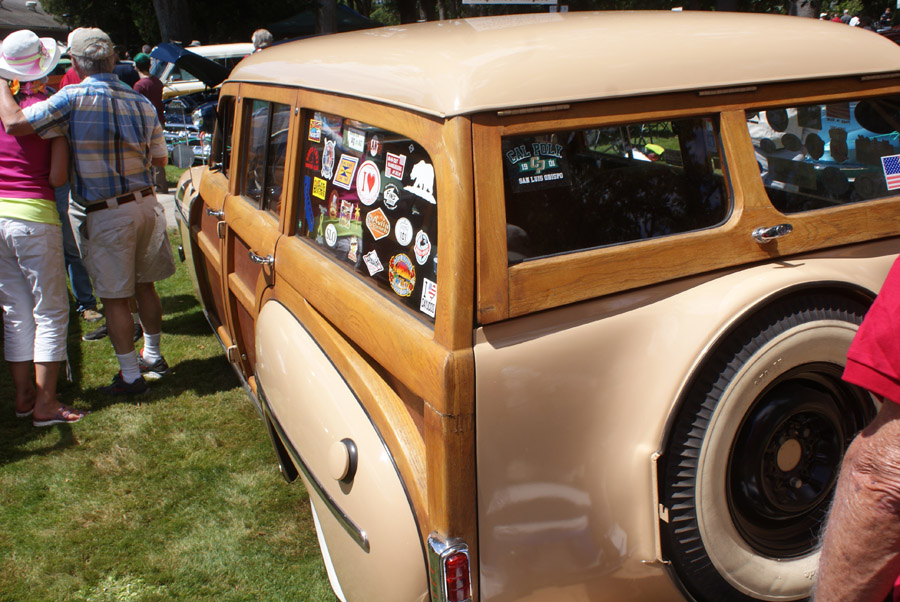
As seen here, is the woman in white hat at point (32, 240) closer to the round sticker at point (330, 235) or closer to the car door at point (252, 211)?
the car door at point (252, 211)

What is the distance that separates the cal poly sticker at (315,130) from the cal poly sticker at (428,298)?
Result: 845mm

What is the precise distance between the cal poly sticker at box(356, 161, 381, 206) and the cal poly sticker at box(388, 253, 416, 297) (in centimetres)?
23

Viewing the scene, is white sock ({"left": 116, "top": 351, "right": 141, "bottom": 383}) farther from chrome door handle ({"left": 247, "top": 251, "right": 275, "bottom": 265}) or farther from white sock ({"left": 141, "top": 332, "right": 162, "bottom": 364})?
chrome door handle ({"left": 247, "top": 251, "right": 275, "bottom": 265})

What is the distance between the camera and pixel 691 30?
198cm

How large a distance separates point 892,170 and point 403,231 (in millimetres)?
1632

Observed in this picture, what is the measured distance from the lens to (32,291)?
372 centimetres

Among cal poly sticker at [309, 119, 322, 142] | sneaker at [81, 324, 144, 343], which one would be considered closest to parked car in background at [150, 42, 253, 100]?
sneaker at [81, 324, 144, 343]

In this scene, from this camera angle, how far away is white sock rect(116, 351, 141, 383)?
163 inches

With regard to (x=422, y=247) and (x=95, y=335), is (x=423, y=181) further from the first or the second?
(x=95, y=335)

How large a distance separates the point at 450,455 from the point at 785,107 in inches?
54.7

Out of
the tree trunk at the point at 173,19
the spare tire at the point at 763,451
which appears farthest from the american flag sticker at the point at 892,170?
the tree trunk at the point at 173,19

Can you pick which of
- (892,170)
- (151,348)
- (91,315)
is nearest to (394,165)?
(892,170)

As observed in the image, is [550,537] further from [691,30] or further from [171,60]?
Result: [171,60]

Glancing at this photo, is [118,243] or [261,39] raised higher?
[261,39]
